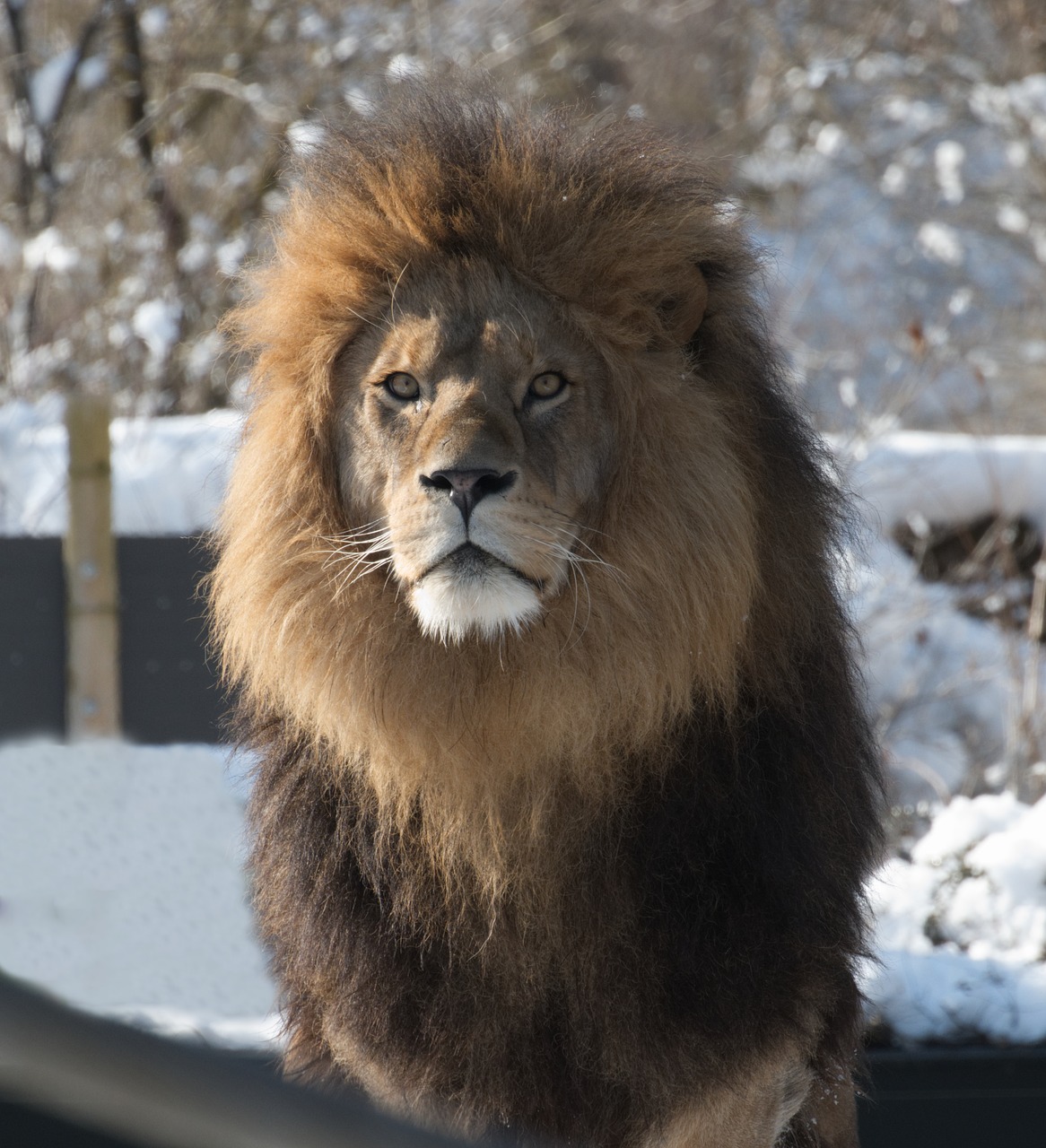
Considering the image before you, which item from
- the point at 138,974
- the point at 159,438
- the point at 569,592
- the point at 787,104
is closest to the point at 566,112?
the point at 569,592

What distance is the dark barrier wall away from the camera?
452 cm

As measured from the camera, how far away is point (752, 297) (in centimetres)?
228

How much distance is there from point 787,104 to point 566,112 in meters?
8.89

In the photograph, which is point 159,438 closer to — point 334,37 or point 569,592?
point 334,37

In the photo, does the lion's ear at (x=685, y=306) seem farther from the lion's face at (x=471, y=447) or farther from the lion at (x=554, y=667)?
the lion's face at (x=471, y=447)

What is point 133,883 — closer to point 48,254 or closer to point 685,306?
point 685,306

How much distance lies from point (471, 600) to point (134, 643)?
9.68 feet

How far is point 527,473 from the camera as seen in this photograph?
1978mm

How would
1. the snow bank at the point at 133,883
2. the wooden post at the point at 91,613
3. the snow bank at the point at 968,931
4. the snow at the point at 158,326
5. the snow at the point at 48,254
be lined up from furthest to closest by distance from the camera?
the snow at the point at 158,326, the snow at the point at 48,254, the wooden post at the point at 91,613, the snow bank at the point at 133,883, the snow bank at the point at 968,931

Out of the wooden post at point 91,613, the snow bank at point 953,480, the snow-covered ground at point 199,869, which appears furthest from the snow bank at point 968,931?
the snow bank at point 953,480

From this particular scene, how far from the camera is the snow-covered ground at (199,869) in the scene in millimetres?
3266

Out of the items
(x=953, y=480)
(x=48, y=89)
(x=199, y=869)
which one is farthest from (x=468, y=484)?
(x=48, y=89)

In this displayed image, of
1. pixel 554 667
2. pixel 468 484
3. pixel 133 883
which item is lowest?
pixel 133 883

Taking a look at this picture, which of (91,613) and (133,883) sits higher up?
(91,613)
